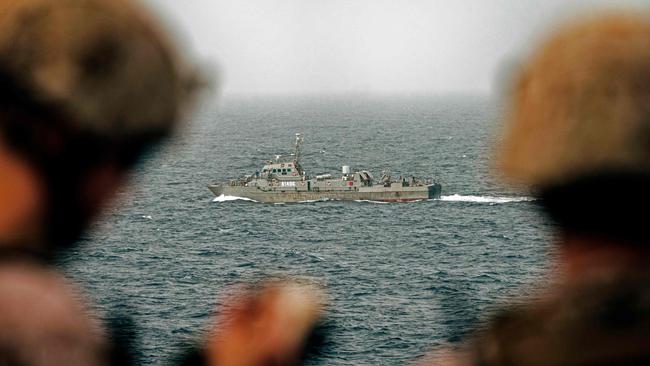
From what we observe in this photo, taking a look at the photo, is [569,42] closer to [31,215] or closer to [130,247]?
[31,215]

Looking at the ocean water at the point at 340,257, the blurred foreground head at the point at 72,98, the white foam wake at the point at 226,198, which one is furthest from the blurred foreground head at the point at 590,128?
the white foam wake at the point at 226,198

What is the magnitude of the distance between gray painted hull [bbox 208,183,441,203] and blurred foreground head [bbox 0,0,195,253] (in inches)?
5271

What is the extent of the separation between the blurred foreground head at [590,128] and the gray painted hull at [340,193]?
134m

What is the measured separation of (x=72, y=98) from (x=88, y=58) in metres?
0.10

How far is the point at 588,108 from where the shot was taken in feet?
6.69

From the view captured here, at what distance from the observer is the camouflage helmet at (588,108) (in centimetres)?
201

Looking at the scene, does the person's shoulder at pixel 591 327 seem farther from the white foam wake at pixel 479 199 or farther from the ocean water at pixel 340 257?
the white foam wake at pixel 479 199

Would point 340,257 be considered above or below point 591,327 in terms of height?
below

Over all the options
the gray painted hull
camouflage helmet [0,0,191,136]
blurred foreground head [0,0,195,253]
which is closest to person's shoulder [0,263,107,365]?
blurred foreground head [0,0,195,253]

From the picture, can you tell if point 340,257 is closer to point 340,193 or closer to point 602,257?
point 340,193

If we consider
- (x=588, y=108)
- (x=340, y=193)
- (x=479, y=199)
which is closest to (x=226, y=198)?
(x=340, y=193)

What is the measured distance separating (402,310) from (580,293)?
3226 inches

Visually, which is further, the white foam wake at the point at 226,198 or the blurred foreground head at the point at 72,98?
the white foam wake at the point at 226,198

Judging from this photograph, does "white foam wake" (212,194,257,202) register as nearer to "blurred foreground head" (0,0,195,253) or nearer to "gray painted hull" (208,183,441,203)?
"gray painted hull" (208,183,441,203)
